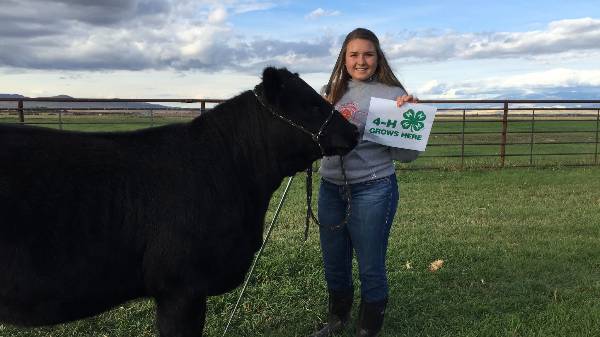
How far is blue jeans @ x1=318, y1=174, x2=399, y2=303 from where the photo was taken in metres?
4.06

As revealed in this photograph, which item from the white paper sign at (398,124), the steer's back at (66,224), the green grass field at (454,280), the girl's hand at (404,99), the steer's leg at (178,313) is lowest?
the green grass field at (454,280)

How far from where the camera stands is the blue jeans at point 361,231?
4.06 m

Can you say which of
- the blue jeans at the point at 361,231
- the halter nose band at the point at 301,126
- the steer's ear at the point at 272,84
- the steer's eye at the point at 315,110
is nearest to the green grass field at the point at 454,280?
the blue jeans at the point at 361,231

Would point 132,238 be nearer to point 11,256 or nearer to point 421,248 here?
point 11,256

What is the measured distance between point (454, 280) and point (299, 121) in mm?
2997

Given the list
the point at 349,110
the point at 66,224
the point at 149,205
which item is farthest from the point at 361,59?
the point at 66,224

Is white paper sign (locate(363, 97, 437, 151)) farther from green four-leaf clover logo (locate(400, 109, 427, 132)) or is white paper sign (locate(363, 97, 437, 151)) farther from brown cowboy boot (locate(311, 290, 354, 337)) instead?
brown cowboy boot (locate(311, 290, 354, 337))

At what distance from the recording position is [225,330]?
14.5 ft

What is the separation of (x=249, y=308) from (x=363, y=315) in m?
1.14

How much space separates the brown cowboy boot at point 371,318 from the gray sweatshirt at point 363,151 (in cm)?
100

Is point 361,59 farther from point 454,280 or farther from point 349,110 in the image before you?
point 454,280

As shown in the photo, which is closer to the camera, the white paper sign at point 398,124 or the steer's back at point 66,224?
the steer's back at point 66,224

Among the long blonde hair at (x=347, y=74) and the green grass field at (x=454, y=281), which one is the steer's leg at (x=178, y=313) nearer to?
the green grass field at (x=454, y=281)

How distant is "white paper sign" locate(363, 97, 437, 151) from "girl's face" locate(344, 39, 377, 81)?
0.77ft
